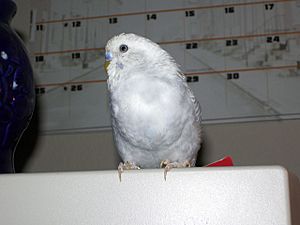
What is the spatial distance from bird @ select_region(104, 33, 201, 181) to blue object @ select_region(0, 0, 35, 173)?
16 centimetres

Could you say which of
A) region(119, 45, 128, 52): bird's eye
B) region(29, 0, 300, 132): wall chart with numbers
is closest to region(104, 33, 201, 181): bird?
region(119, 45, 128, 52): bird's eye

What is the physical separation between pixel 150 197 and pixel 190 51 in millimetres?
951

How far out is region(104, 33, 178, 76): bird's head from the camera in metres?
0.90

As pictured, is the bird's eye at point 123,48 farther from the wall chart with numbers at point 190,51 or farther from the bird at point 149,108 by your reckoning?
the wall chart with numbers at point 190,51

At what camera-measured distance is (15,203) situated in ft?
2.15

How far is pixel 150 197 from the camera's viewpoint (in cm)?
63

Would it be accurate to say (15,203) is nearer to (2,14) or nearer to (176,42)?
(2,14)

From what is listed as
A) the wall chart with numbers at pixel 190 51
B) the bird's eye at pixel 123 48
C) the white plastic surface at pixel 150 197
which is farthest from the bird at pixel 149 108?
the wall chart with numbers at pixel 190 51

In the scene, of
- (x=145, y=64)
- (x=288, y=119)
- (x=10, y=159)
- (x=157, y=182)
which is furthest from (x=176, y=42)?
(x=157, y=182)

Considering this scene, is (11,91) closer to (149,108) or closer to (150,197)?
(149,108)

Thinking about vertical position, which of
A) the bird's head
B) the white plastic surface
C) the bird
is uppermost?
the bird's head

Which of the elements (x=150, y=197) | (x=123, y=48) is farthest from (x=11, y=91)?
(x=150, y=197)

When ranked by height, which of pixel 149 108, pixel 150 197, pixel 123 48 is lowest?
pixel 150 197

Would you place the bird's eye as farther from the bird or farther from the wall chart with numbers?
the wall chart with numbers
